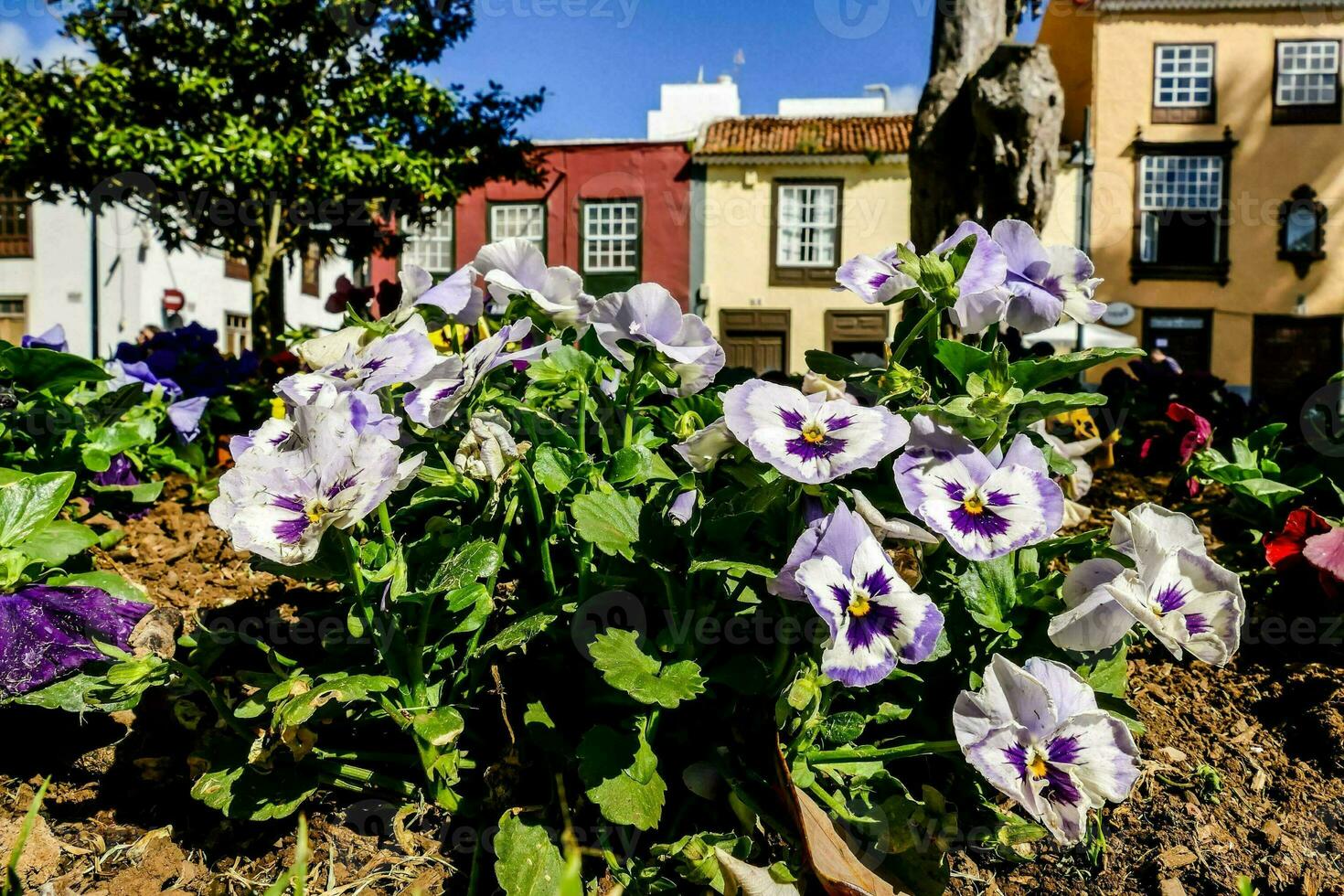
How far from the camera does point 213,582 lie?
2.03 m

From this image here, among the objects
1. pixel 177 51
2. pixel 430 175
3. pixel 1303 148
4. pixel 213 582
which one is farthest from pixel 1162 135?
pixel 213 582

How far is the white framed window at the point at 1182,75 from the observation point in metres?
17.3

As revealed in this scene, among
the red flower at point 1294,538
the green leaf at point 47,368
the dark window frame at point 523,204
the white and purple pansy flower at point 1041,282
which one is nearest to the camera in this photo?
the white and purple pansy flower at point 1041,282

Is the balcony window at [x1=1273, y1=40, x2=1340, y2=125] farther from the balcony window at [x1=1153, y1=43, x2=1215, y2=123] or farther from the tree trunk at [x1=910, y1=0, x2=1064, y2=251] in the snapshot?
the tree trunk at [x1=910, y1=0, x2=1064, y2=251]

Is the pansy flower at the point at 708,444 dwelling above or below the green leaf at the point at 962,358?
below

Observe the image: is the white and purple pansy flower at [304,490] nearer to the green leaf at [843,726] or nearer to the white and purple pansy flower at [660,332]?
the white and purple pansy flower at [660,332]

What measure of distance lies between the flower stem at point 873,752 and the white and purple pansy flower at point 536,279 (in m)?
0.68

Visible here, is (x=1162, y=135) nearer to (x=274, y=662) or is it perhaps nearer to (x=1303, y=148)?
(x=1303, y=148)

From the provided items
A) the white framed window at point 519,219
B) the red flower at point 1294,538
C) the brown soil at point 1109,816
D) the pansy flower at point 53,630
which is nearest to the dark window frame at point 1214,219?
the white framed window at point 519,219

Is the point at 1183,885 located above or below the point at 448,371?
below

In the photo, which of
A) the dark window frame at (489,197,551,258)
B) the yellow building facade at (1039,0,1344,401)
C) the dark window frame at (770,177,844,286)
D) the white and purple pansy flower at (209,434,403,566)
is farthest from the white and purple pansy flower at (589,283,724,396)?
the dark window frame at (489,197,551,258)

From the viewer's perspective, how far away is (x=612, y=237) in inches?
739

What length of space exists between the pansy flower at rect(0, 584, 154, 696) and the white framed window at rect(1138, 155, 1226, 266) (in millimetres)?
18890

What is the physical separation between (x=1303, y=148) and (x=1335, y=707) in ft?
65.1
